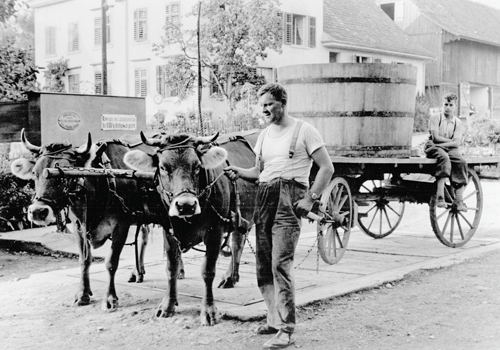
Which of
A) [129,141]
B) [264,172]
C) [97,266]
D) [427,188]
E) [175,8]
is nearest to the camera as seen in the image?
[264,172]

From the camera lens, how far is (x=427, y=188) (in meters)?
10.6

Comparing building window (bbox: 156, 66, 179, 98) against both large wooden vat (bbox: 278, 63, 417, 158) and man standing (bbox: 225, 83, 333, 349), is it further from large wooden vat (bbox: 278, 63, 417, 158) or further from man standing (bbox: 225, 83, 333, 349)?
man standing (bbox: 225, 83, 333, 349)

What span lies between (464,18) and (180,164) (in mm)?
46004

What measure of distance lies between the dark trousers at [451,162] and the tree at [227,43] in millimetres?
17698

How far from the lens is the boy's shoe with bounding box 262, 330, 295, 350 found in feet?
18.5

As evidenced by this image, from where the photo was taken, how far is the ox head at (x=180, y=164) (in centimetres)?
584

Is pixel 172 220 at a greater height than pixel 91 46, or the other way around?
pixel 91 46

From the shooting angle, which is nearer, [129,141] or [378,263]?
[129,141]

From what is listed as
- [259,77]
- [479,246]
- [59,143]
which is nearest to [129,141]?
[59,143]

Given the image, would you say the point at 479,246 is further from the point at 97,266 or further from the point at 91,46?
the point at 91,46

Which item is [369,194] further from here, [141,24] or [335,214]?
[141,24]

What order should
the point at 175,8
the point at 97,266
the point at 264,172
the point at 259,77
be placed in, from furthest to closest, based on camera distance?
the point at 175,8 → the point at 259,77 → the point at 97,266 → the point at 264,172

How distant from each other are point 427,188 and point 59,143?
584cm

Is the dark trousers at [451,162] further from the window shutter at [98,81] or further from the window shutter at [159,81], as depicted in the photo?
the window shutter at [98,81]
